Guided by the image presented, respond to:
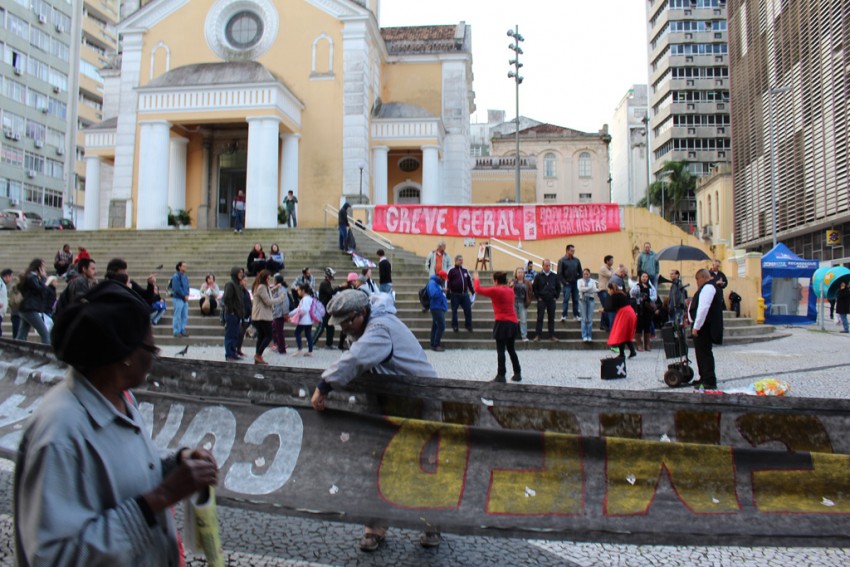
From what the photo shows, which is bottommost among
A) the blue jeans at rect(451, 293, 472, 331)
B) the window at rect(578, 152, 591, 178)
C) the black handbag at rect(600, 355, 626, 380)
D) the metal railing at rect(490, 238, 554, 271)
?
the black handbag at rect(600, 355, 626, 380)

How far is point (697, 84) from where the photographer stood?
6297cm

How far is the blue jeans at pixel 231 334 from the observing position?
10.8 metres

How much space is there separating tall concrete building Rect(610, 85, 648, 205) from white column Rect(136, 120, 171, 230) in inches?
2408

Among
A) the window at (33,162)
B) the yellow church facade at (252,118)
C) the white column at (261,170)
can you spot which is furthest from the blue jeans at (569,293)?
the window at (33,162)

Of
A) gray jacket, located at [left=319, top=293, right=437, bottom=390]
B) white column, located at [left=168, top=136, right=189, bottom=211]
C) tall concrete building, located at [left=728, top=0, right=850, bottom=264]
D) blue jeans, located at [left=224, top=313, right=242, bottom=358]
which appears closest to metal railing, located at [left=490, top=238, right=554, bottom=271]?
blue jeans, located at [left=224, top=313, right=242, bottom=358]

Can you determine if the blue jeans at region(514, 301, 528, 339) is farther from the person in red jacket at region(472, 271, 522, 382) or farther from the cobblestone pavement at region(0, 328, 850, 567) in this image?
the cobblestone pavement at region(0, 328, 850, 567)

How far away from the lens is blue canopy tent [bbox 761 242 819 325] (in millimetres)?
19875

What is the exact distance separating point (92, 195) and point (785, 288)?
29.2 metres

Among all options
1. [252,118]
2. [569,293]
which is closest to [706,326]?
[569,293]

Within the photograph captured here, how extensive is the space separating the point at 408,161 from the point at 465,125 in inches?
160

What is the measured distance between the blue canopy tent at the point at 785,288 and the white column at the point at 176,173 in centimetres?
2279

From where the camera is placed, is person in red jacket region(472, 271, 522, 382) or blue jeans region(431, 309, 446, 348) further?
blue jeans region(431, 309, 446, 348)

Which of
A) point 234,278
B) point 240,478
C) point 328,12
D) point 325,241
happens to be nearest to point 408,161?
point 328,12

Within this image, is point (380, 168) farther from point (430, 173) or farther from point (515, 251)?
point (515, 251)
